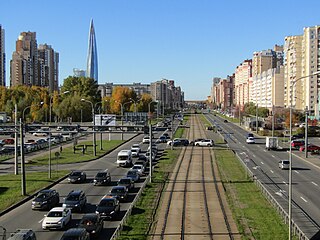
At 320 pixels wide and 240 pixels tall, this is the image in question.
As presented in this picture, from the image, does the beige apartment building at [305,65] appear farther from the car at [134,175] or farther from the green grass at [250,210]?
the car at [134,175]

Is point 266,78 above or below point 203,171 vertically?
above

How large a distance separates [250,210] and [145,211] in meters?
5.35

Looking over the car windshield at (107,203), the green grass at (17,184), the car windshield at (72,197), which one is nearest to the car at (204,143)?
the green grass at (17,184)

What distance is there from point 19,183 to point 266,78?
13995 centimetres

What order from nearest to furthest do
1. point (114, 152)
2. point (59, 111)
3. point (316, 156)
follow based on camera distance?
point (316, 156) < point (114, 152) < point (59, 111)

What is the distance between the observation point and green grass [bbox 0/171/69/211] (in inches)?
1070

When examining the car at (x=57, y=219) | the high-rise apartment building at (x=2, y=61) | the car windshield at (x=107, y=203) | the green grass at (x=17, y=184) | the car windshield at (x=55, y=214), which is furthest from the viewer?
the high-rise apartment building at (x=2, y=61)

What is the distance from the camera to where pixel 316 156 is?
52.2 metres

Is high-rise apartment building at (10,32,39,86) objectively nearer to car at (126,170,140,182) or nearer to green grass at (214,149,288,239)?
car at (126,170,140,182)

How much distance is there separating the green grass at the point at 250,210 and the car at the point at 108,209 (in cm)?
586

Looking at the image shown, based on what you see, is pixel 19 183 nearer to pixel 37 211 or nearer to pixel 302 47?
pixel 37 211

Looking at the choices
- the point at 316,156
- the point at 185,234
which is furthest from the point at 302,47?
the point at 185,234

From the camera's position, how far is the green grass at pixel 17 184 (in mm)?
27188

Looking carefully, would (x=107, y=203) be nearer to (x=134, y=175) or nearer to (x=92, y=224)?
(x=92, y=224)
